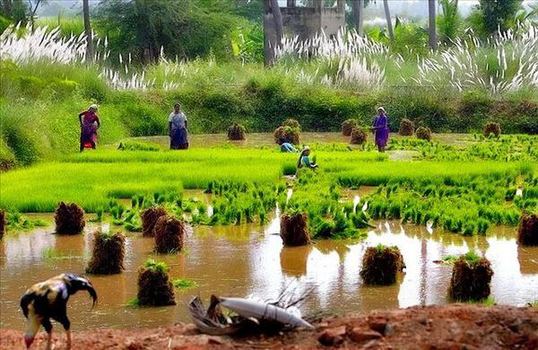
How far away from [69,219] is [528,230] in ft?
19.8

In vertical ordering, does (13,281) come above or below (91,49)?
below

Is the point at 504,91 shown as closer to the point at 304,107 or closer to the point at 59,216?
the point at 304,107

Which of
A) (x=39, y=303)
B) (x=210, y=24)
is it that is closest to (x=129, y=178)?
(x=39, y=303)

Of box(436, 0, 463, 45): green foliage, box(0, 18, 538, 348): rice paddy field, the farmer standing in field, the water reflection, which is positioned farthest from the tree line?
the water reflection

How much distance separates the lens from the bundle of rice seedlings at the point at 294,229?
47.6 ft

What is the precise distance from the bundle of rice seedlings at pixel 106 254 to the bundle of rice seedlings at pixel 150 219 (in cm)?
244

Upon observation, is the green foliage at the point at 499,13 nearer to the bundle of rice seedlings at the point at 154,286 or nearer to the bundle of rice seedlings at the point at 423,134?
the bundle of rice seedlings at the point at 423,134

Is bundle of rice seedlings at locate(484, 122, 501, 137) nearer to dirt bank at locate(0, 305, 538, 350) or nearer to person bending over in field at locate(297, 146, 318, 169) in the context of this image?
person bending over in field at locate(297, 146, 318, 169)

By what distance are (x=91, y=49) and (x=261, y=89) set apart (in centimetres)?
884

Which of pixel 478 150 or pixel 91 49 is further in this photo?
pixel 91 49

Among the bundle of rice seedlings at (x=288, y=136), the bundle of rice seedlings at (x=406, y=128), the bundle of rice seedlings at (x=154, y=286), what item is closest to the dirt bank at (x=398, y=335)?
the bundle of rice seedlings at (x=154, y=286)

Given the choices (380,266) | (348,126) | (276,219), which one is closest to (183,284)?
(380,266)

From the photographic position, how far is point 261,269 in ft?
43.1

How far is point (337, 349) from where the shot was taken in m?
7.36
